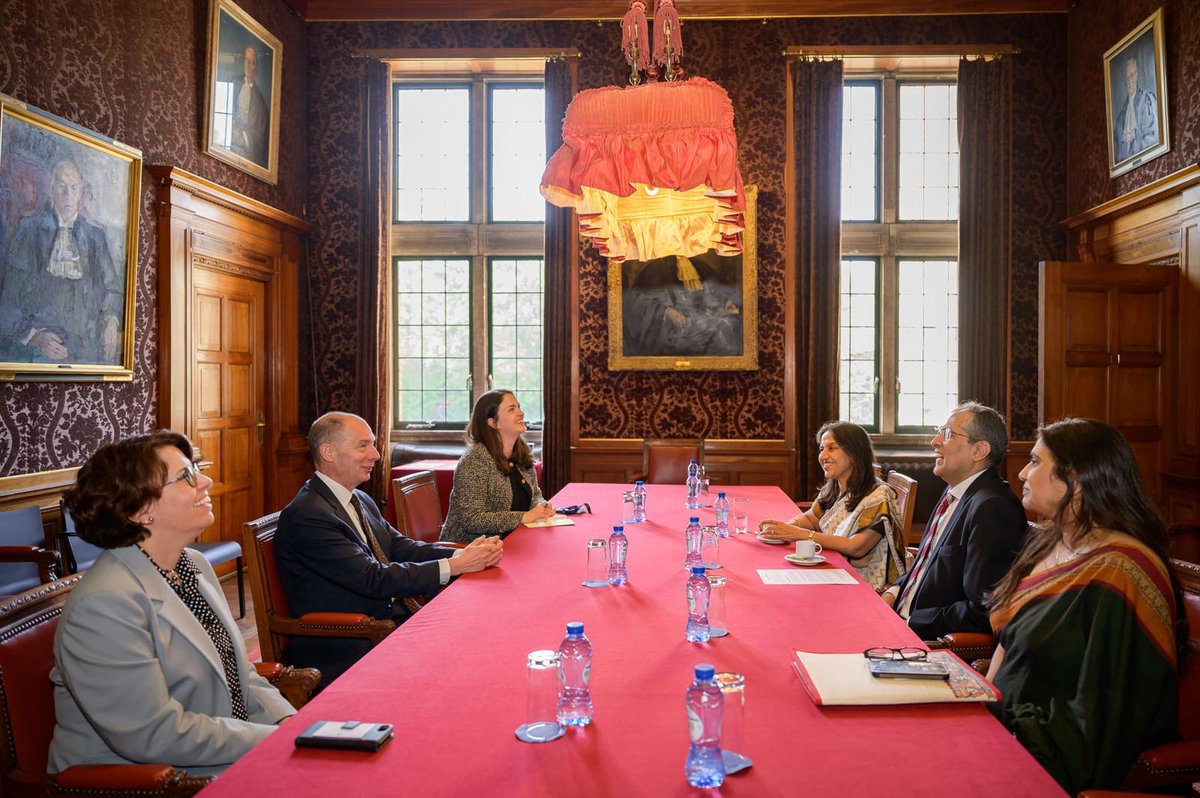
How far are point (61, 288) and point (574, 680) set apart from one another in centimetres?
419

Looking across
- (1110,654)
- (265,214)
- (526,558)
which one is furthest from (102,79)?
(1110,654)

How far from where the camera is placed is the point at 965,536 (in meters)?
2.80

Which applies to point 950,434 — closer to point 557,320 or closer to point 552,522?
point 552,522

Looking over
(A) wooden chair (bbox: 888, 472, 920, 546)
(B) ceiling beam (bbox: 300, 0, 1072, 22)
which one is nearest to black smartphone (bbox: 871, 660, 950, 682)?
(A) wooden chair (bbox: 888, 472, 920, 546)

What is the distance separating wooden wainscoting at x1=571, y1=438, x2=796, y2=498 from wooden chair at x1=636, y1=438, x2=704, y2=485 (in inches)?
37.6

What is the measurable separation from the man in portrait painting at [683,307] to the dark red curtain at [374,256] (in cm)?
208

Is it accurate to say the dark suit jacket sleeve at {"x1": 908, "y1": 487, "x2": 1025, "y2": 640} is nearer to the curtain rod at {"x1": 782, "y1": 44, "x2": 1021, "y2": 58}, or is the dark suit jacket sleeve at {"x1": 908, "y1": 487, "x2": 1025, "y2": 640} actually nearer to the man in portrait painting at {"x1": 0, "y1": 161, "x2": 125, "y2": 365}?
the man in portrait painting at {"x1": 0, "y1": 161, "x2": 125, "y2": 365}

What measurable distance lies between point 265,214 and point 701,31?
3.80m

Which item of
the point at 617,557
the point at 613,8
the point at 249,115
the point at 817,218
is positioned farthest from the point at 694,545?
the point at 613,8

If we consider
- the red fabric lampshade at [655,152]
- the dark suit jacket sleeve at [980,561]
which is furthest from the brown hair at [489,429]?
the dark suit jacket sleeve at [980,561]

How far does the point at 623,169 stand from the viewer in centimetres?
335

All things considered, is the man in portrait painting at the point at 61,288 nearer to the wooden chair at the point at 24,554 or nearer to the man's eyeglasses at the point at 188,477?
the wooden chair at the point at 24,554

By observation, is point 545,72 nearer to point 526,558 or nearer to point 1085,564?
point 526,558

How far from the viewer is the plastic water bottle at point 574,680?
1.62 m
